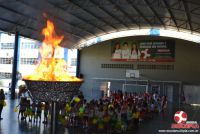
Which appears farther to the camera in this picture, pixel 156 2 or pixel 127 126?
pixel 156 2

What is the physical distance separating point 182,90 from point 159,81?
9.22ft

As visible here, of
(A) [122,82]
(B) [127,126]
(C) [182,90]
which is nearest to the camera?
(B) [127,126]

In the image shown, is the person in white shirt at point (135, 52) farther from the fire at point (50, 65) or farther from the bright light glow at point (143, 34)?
the fire at point (50, 65)

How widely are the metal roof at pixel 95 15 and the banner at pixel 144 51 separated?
2867mm

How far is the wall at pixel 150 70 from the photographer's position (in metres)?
34.2

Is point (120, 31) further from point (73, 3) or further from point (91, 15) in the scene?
point (73, 3)

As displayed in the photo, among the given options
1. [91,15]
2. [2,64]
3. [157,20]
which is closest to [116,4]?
[91,15]

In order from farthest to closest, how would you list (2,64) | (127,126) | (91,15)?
(2,64) < (91,15) < (127,126)

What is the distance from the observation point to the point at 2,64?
45125 mm

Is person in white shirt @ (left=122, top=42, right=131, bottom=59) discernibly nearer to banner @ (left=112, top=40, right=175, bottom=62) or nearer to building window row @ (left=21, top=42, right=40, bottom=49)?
banner @ (left=112, top=40, right=175, bottom=62)

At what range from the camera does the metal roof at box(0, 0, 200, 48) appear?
23.3 meters

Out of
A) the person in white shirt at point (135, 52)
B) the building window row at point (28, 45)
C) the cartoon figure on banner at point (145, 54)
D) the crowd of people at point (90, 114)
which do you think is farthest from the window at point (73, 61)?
the crowd of people at point (90, 114)

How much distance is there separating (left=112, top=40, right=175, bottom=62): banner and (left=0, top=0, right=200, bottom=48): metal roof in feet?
9.41

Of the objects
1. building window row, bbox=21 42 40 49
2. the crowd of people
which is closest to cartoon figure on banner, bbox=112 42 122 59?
building window row, bbox=21 42 40 49
